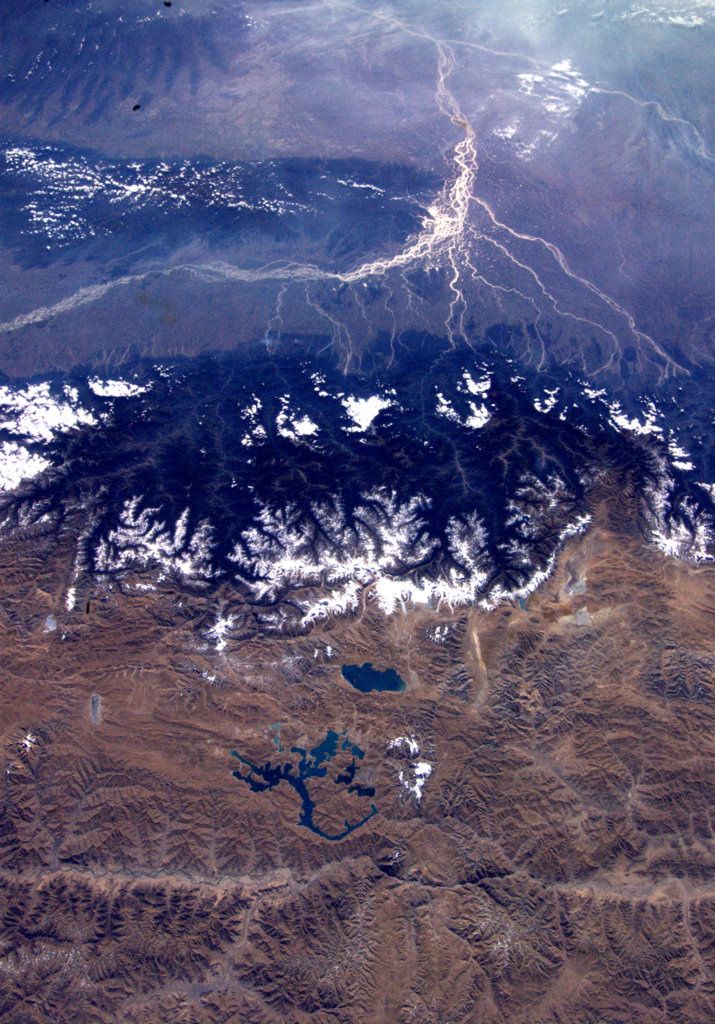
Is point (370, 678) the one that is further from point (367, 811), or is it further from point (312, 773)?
point (367, 811)

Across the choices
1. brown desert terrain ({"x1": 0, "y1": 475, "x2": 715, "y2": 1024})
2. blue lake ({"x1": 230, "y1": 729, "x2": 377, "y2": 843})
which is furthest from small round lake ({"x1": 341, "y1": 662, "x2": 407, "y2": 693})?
blue lake ({"x1": 230, "y1": 729, "x2": 377, "y2": 843})

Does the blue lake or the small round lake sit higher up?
the small round lake

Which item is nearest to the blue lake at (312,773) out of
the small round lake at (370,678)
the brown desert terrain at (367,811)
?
the brown desert terrain at (367,811)

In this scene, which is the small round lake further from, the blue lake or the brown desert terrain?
the blue lake

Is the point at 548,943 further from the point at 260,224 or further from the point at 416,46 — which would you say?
the point at 416,46

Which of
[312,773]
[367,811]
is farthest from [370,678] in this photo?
[367,811]

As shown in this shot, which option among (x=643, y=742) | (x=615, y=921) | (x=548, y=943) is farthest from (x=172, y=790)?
(x=643, y=742)

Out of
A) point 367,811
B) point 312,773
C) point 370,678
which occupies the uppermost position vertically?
point 370,678

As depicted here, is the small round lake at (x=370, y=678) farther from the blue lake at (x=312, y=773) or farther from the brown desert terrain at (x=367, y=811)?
the blue lake at (x=312, y=773)
